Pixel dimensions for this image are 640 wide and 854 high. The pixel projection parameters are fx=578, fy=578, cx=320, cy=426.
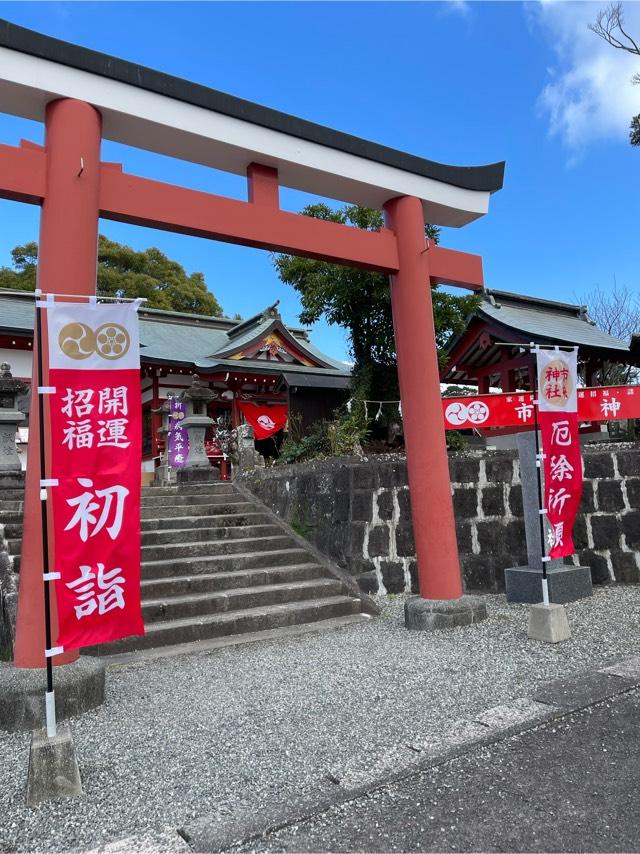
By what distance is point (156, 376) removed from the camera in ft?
51.5

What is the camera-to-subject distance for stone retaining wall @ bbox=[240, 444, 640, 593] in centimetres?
726

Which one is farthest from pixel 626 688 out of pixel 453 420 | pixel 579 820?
pixel 453 420

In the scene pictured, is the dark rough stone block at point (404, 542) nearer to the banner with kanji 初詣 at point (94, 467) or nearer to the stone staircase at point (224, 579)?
the stone staircase at point (224, 579)

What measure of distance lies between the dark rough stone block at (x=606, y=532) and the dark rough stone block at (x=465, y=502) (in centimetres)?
162

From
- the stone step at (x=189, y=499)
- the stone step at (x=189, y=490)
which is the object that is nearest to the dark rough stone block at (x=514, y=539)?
the stone step at (x=189, y=499)

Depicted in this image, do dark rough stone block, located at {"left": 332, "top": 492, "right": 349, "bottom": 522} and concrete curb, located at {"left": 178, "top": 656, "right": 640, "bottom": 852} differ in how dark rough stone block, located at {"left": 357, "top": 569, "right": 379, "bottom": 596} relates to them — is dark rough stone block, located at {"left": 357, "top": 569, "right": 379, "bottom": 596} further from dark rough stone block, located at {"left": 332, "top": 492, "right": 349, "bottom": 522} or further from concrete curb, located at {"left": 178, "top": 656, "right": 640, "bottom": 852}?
concrete curb, located at {"left": 178, "top": 656, "right": 640, "bottom": 852}

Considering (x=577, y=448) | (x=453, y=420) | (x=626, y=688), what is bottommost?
(x=626, y=688)

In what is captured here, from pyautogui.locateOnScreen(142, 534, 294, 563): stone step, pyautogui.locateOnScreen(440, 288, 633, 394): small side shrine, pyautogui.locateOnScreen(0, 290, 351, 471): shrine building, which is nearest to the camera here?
pyautogui.locateOnScreen(142, 534, 294, 563): stone step

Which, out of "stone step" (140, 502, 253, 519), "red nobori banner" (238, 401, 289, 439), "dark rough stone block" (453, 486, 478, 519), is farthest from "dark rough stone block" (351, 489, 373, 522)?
"red nobori banner" (238, 401, 289, 439)

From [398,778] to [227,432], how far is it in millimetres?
12684

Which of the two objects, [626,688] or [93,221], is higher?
[93,221]

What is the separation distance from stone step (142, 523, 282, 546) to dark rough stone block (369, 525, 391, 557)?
1414mm

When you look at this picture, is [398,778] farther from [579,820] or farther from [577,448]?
[577,448]

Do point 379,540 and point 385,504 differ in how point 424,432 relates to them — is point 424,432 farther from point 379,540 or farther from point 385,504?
point 379,540
